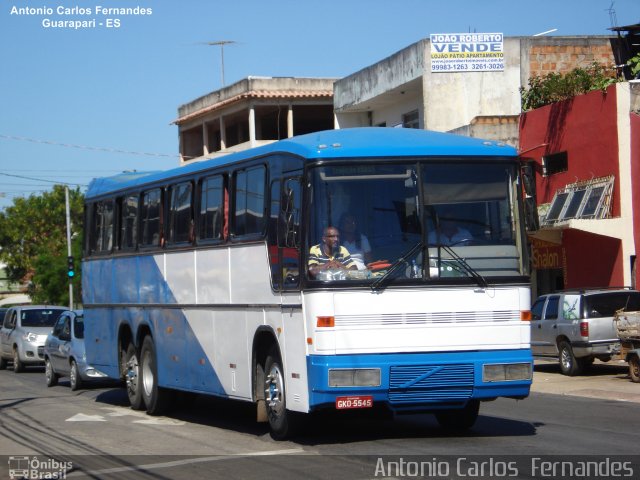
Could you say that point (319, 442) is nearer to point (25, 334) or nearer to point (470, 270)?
point (470, 270)

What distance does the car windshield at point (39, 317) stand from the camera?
30688 millimetres

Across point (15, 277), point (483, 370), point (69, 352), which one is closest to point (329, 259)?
point (483, 370)

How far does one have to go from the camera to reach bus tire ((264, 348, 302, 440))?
1195cm

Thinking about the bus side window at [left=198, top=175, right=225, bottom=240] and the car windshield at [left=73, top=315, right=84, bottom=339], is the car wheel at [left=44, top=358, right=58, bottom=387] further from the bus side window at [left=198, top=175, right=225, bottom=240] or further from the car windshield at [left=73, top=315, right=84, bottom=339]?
the bus side window at [left=198, top=175, right=225, bottom=240]

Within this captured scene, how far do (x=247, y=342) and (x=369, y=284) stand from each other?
8.28ft

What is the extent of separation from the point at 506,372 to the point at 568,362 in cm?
1173

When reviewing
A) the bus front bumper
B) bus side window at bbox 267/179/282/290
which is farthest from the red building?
the bus front bumper

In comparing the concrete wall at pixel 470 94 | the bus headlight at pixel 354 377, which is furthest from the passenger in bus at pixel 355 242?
the concrete wall at pixel 470 94

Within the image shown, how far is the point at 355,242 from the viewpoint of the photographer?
11.1 m

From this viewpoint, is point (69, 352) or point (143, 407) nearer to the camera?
point (143, 407)

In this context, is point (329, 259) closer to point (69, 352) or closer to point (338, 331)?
point (338, 331)

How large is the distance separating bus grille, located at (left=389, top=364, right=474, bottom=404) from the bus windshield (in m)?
0.96

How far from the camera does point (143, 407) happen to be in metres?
17.2

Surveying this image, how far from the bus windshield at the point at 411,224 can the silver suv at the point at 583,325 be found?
1056 cm
